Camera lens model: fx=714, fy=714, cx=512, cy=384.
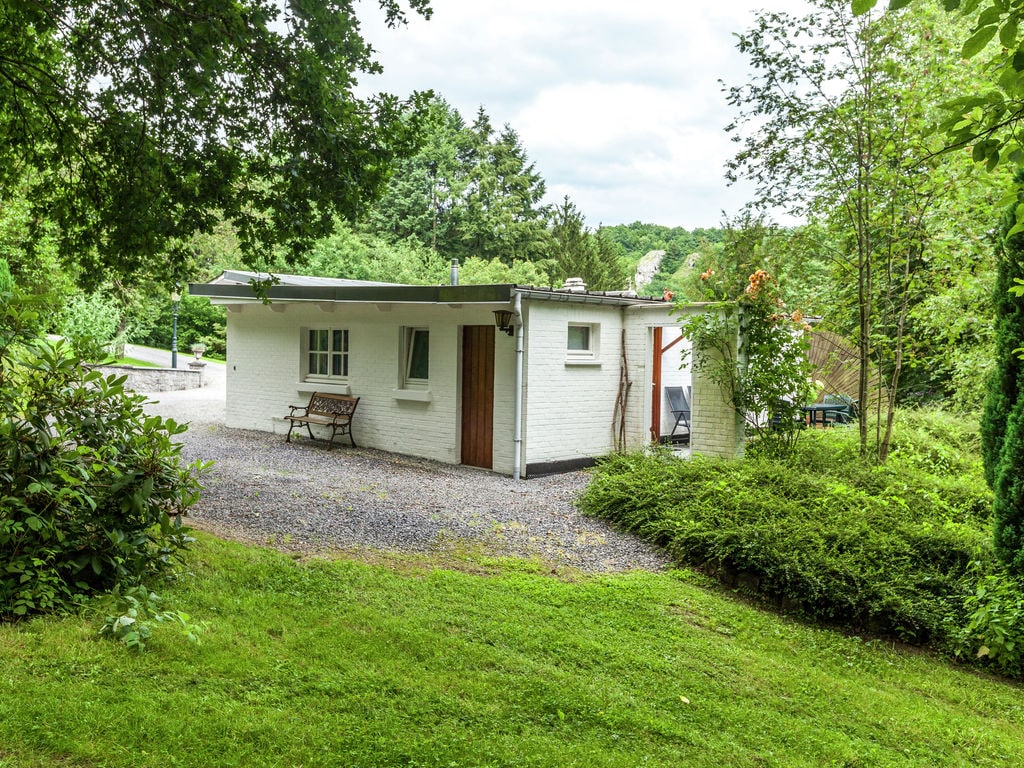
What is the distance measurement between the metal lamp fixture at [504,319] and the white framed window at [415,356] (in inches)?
76.2

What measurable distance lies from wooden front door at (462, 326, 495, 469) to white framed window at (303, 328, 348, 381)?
2.80 m

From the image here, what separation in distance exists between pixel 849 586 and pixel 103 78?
7677mm

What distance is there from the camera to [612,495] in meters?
7.73

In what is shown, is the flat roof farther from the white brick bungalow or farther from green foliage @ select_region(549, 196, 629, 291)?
green foliage @ select_region(549, 196, 629, 291)

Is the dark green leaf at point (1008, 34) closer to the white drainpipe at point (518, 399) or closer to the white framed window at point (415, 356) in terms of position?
the white drainpipe at point (518, 399)

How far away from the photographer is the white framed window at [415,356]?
1165cm

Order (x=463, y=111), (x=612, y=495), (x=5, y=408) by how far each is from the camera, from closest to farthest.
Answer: (x=5, y=408) < (x=612, y=495) < (x=463, y=111)

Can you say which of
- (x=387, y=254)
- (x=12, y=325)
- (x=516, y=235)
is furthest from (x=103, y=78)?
(x=516, y=235)

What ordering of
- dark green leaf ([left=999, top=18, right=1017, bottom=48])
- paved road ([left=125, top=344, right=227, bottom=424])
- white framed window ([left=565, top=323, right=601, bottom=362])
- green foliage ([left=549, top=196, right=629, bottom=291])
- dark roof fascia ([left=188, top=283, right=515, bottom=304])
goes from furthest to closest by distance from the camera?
green foliage ([left=549, top=196, right=629, bottom=291]) < paved road ([left=125, top=344, right=227, bottom=424]) < white framed window ([left=565, top=323, right=601, bottom=362]) < dark roof fascia ([left=188, top=283, right=515, bottom=304]) < dark green leaf ([left=999, top=18, right=1017, bottom=48])

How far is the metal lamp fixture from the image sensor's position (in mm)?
10000

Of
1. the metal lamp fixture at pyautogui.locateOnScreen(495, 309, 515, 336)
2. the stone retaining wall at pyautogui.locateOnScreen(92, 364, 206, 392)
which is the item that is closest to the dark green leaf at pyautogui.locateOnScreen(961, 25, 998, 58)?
the metal lamp fixture at pyautogui.locateOnScreen(495, 309, 515, 336)

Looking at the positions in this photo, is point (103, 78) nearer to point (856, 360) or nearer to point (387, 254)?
point (856, 360)

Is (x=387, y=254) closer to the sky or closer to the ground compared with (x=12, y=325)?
closer to the sky

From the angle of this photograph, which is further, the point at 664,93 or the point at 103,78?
the point at 664,93
